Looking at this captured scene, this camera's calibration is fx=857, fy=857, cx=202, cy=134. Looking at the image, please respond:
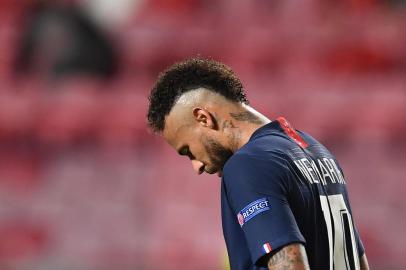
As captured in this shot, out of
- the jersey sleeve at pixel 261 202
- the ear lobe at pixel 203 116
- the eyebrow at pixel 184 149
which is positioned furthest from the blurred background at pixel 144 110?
the jersey sleeve at pixel 261 202

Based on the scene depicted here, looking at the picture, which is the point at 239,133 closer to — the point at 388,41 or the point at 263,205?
the point at 263,205

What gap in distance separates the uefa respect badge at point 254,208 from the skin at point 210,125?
12.5 inches

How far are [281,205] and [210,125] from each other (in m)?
0.41

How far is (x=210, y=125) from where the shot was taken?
242cm

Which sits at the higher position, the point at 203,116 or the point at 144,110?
the point at 144,110

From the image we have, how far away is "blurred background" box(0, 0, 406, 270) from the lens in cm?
579

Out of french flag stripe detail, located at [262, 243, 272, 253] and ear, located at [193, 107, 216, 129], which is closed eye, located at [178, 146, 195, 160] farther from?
french flag stripe detail, located at [262, 243, 272, 253]

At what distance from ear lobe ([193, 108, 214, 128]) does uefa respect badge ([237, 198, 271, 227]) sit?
1.20 ft

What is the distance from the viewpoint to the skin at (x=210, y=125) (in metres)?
2.41

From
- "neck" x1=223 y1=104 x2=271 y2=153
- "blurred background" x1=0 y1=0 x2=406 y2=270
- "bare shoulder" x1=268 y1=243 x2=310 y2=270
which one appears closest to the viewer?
"bare shoulder" x1=268 y1=243 x2=310 y2=270

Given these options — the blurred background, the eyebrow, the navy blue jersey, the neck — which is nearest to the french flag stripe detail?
the navy blue jersey

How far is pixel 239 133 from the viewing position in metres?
2.41

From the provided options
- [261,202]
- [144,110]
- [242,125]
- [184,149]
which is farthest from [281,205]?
[144,110]

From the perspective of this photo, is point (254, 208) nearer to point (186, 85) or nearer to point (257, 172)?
point (257, 172)
